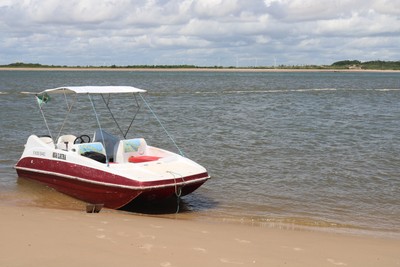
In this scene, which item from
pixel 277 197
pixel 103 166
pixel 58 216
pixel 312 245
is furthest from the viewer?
pixel 277 197

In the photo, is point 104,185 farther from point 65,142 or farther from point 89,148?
point 65,142

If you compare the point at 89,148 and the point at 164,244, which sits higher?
the point at 89,148

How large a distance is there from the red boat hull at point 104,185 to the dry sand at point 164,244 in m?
0.83

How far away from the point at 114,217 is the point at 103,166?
1.50m

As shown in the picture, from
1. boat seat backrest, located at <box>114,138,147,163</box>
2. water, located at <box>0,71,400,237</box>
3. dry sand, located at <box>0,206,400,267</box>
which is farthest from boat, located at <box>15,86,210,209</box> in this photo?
dry sand, located at <box>0,206,400,267</box>

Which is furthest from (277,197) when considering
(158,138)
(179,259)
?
(158,138)

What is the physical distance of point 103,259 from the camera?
676 cm

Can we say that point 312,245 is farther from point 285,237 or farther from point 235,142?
point 235,142

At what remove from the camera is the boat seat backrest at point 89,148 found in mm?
11766

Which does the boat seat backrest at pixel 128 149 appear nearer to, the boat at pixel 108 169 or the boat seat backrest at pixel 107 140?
the boat at pixel 108 169

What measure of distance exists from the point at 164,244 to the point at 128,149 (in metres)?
5.09

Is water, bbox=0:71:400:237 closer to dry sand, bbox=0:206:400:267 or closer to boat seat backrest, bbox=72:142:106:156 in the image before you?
boat seat backrest, bbox=72:142:106:156

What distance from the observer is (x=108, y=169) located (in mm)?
10812

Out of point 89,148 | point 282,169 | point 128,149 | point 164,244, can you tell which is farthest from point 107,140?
point 164,244
